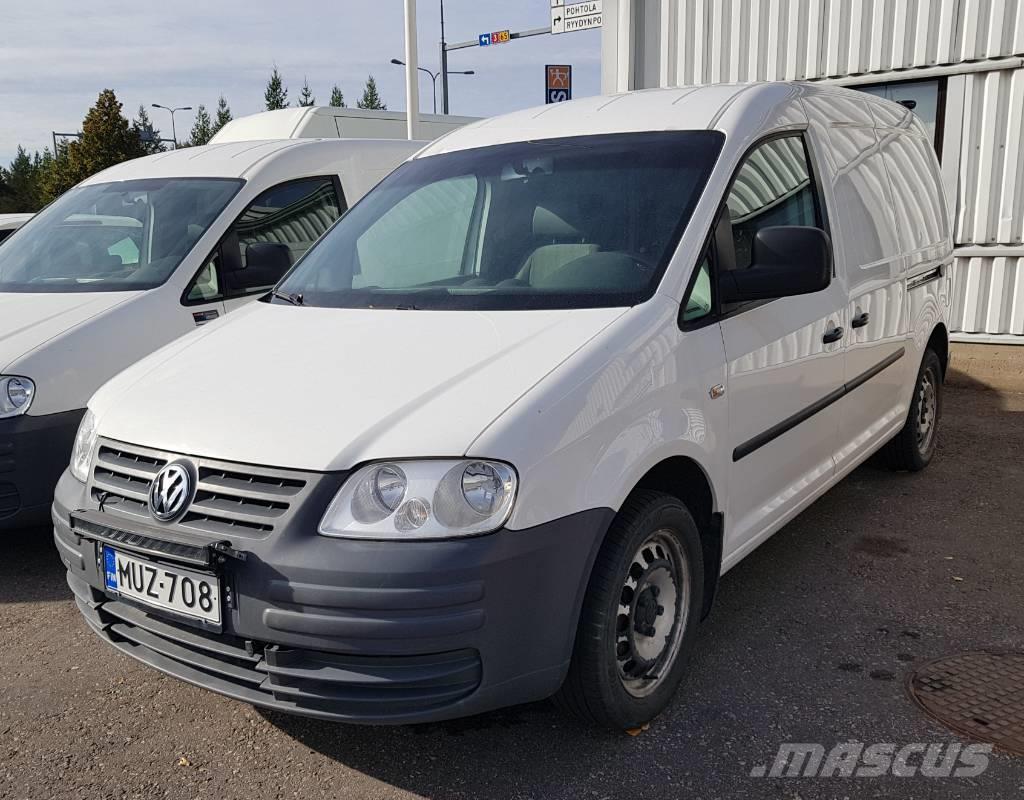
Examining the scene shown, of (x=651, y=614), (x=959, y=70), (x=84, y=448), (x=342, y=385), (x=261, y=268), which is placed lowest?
(x=651, y=614)

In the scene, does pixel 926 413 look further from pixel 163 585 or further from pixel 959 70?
pixel 163 585

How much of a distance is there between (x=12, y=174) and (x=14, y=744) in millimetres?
51124

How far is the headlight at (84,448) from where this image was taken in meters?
3.02

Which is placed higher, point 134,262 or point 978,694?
point 134,262

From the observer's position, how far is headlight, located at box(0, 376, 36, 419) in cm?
411

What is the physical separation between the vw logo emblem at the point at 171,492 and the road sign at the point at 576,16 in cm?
863

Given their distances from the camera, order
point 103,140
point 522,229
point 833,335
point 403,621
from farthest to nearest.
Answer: point 103,140 < point 833,335 < point 522,229 < point 403,621

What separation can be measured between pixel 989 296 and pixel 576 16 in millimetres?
5202

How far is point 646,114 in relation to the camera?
12.1 ft

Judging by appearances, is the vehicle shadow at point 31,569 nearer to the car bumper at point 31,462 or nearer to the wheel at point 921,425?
the car bumper at point 31,462

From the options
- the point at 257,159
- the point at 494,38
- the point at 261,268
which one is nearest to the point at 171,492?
the point at 261,268

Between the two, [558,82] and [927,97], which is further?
[558,82]

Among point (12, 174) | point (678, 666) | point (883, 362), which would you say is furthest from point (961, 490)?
point (12, 174)

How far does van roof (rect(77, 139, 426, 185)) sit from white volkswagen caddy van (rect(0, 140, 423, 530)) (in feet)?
0.04
